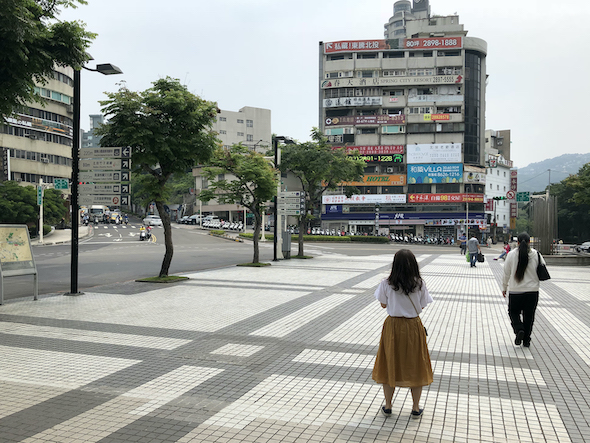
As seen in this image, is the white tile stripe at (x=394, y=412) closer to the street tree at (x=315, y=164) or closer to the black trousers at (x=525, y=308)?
the black trousers at (x=525, y=308)

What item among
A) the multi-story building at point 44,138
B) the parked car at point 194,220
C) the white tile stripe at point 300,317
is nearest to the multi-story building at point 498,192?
the parked car at point 194,220

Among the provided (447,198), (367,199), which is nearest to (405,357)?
(367,199)

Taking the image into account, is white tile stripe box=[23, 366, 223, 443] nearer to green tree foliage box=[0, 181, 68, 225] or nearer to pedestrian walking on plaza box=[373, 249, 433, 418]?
pedestrian walking on plaza box=[373, 249, 433, 418]

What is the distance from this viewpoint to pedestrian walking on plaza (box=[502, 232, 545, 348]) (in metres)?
7.07

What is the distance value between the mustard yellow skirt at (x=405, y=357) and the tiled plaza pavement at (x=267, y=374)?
1.31 ft

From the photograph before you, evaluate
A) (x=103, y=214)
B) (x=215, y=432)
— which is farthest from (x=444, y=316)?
(x=103, y=214)

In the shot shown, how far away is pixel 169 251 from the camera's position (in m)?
15.3

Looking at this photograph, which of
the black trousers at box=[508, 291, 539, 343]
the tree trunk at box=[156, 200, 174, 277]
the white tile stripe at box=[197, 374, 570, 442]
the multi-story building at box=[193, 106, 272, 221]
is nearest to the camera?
the white tile stripe at box=[197, 374, 570, 442]

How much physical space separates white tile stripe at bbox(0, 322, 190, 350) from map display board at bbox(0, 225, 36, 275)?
2.89m

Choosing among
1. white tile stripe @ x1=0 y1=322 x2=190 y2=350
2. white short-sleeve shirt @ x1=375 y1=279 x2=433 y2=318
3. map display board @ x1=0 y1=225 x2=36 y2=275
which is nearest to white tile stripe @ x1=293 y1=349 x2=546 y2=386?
white short-sleeve shirt @ x1=375 y1=279 x2=433 y2=318

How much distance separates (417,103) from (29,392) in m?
69.5

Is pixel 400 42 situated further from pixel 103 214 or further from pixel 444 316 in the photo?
pixel 444 316

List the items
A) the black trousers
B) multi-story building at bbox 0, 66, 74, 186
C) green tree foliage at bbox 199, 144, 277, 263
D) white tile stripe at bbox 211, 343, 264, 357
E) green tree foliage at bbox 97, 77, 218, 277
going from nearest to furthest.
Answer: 1. white tile stripe at bbox 211, 343, 264, 357
2. the black trousers
3. green tree foliage at bbox 97, 77, 218, 277
4. green tree foliage at bbox 199, 144, 277, 263
5. multi-story building at bbox 0, 66, 74, 186

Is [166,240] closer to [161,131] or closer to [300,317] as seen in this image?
[161,131]
